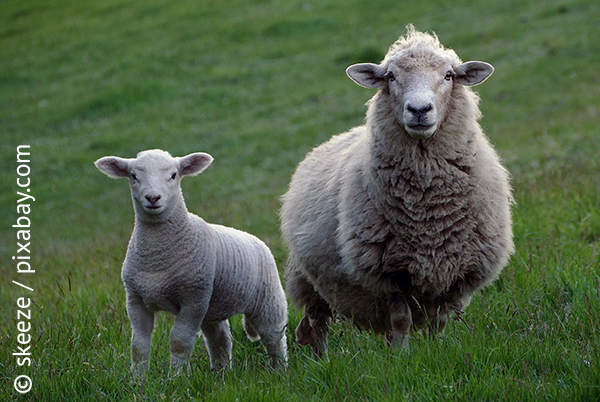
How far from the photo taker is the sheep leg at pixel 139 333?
3.16 meters

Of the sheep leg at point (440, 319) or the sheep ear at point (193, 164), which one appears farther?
the sheep leg at point (440, 319)

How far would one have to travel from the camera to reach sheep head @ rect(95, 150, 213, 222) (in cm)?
311

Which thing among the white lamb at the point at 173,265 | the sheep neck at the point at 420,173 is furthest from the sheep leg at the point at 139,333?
the sheep neck at the point at 420,173

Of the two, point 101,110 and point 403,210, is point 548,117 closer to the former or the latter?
point 403,210

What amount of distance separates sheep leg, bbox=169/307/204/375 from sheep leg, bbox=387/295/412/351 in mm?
1035

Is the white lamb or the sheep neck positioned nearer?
the white lamb

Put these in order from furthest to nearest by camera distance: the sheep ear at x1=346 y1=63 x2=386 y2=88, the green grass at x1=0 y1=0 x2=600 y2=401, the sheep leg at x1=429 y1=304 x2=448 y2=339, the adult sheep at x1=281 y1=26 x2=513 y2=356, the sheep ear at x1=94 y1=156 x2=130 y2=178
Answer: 1. the sheep ear at x1=346 y1=63 x2=386 y2=88
2. the sheep leg at x1=429 y1=304 x2=448 y2=339
3. the adult sheep at x1=281 y1=26 x2=513 y2=356
4. the sheep ear at x1=94 y1=156 x2=130 y2=178
5. the green grass at x1=0 y1=0 x2=600 y2=401

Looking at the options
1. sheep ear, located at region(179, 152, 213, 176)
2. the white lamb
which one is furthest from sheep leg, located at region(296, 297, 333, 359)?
sheep ear, located at region(179, 152, 213, 176)

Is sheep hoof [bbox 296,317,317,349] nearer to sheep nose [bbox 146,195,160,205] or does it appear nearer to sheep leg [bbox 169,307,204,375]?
sheep leg [bbox 169,307,204,375]

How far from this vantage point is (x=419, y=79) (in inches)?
137

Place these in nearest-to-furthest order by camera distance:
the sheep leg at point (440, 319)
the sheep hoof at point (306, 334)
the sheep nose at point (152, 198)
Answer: the sheep nose at point (152, 198)
the sheep leg at point (440, 319)
the sheep hoof at point (306, 334)

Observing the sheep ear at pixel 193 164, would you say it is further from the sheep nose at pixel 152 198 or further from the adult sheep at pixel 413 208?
the adult sheep at pixel 413 208

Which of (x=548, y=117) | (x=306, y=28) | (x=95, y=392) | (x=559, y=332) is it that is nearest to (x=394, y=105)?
(x=559, y=332)

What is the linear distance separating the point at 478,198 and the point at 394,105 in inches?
27.8
